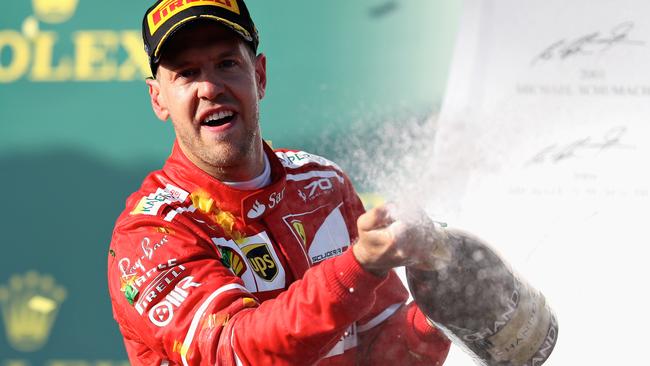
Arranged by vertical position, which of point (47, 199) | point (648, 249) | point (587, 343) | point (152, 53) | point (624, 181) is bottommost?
point (587, 343)

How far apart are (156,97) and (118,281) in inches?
20.1

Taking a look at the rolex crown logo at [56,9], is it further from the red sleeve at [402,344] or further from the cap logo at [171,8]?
the red sleeve at [402,344]

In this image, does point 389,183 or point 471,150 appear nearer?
point 471,150

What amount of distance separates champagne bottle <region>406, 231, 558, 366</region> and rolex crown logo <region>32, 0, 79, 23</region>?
2.00m

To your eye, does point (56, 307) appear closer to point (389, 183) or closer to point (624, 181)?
point (389, 183)

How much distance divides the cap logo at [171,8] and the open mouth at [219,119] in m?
0.23

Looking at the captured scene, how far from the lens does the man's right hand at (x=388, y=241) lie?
151 cm

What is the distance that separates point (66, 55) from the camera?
11.0ft

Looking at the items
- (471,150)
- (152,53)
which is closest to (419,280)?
(471,150)

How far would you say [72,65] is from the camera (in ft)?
10.9
